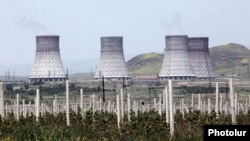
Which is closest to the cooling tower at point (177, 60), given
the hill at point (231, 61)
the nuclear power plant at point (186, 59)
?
the nuclear power plant at point (186, 59)

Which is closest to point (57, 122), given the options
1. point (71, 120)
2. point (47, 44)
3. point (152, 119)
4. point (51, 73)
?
point (71, 120)

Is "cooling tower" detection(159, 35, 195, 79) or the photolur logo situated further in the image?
"cooling tower" detection(159, 35, 195, 79)

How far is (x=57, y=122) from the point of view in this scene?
25.1 metres

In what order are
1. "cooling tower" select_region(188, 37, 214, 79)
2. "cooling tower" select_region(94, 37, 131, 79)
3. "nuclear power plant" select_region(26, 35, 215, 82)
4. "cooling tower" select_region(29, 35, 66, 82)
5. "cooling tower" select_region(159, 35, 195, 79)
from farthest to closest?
"cooling tower" select_region(188, 37, 214, 79) → "cooling tower" select_region(94, 37, 131, 79) → "cooling tower" select_region(159, 35, 195, 79) → "nuclear power plant" select_region(26, 35, 215, 82) → "cooling tower" select_region(29, 35, 66, 82)

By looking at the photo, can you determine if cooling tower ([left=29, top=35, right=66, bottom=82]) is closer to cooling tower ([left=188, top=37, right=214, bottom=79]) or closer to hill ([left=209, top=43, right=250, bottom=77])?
cooling tower ([left=188, top=37, right=214, bottom=79])

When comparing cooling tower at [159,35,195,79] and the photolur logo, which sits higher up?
cooling tower at [159,35,195,79]

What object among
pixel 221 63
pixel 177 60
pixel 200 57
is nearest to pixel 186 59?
pixel 177 60

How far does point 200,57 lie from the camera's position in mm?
A: 98188

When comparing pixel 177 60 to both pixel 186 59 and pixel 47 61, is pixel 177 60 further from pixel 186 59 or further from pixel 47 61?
pixel 47 61

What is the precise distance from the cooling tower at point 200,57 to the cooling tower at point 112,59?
9.50 meters

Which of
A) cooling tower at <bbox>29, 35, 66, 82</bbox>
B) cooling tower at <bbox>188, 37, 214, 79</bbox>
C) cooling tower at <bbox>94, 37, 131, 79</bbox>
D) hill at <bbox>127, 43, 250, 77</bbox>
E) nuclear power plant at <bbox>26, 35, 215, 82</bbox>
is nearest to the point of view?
cooling tower at <bbox>29, 35, 66, 82</bbox>

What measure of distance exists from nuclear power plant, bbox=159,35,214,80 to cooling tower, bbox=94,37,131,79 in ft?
19.6

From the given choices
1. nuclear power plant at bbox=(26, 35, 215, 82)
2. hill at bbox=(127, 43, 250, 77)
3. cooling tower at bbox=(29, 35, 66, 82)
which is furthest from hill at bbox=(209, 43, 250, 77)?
cooling tower at bbox=(29, 35, 66, 82)

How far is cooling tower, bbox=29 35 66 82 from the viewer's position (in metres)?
86.1
